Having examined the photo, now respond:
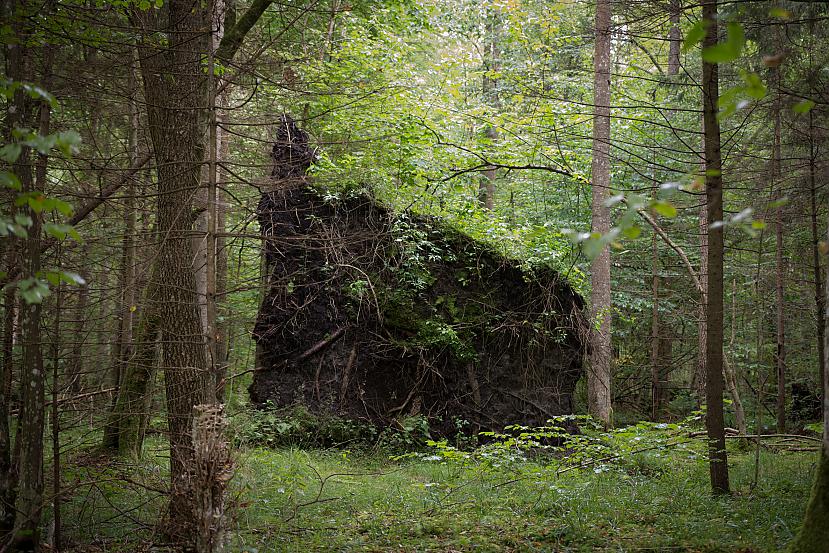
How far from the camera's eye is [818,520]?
3.79 metres

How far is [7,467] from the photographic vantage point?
5.72 meters

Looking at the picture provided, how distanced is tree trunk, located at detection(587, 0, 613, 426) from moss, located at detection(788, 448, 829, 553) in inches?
359

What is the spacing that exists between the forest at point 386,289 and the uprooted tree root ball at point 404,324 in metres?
0.06

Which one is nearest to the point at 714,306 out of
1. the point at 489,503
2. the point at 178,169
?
the point at 489,503

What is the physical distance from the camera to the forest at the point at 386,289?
5.45 m

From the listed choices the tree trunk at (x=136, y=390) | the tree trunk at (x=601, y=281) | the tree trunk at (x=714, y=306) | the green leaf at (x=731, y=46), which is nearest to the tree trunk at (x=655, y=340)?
the tree trunk at (x=601, y=281)

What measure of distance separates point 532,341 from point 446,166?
4.52 m

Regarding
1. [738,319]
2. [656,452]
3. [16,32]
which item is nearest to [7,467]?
[16,32]

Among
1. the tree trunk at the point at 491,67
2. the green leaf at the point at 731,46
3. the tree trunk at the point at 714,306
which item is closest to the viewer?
the green leaf at the point at 731,46

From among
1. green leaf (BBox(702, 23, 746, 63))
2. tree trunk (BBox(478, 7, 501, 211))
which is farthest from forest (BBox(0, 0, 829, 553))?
tree trunk (BBox(478, 7, 501, 211))

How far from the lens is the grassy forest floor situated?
5418 millimetres

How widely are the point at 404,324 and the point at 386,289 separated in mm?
797

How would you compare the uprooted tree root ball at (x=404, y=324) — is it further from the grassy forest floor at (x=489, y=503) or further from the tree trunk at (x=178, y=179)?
the tree trunk at (x=178, y=179)

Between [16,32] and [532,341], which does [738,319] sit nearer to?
[532,341]
